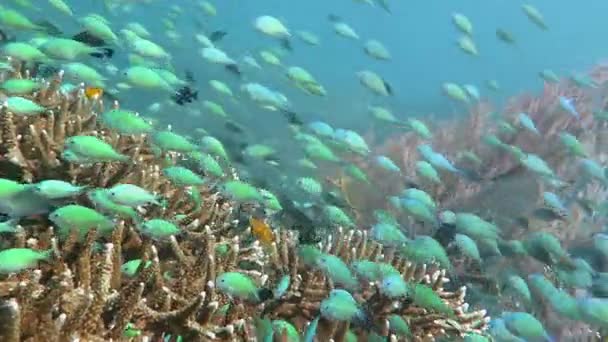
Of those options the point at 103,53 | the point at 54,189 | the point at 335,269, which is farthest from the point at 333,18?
the point at 54,189

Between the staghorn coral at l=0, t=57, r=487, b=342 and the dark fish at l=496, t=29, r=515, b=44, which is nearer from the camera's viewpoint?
the staghorn coral at l=0, t=57, r=487, b=342

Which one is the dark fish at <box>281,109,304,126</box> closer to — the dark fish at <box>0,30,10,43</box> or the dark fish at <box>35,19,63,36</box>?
the dark fish at <box>35,19,63,36</box>

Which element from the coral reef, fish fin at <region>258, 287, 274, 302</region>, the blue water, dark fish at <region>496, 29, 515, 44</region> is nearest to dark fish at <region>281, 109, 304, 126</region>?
the blue water

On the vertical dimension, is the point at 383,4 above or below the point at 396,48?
above

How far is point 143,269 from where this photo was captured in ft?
11.7

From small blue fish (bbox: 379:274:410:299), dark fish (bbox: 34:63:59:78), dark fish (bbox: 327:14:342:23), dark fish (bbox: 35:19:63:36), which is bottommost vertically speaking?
dark fish (bbox: 34:63:59:78)

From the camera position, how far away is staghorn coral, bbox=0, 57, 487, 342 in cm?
315

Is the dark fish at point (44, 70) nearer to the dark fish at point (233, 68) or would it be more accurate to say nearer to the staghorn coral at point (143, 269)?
Result: the staghorn coral at point (143, 269)

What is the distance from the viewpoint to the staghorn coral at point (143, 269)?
3154 millimetres

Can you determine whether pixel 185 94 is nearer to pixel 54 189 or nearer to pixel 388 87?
pixel 388 87

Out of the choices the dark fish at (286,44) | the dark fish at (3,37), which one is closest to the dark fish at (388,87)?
the dark fish at (286,44)

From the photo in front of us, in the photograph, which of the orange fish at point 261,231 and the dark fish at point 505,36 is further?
the dark fish at point 505,36

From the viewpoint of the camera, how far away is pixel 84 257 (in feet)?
11.2

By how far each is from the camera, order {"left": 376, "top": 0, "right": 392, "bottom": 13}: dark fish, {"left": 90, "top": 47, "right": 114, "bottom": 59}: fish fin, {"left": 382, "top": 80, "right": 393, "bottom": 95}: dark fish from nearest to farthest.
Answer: {"left": 90, "top": 47, "right": 114, "bottom": 59}: fish fin, {"left": 382, "top": 80, "right": 393, "bottom": 95}: dark fish, {"left": 376, "top": 0, "right": 392, "bottom": 13}: dark fish
